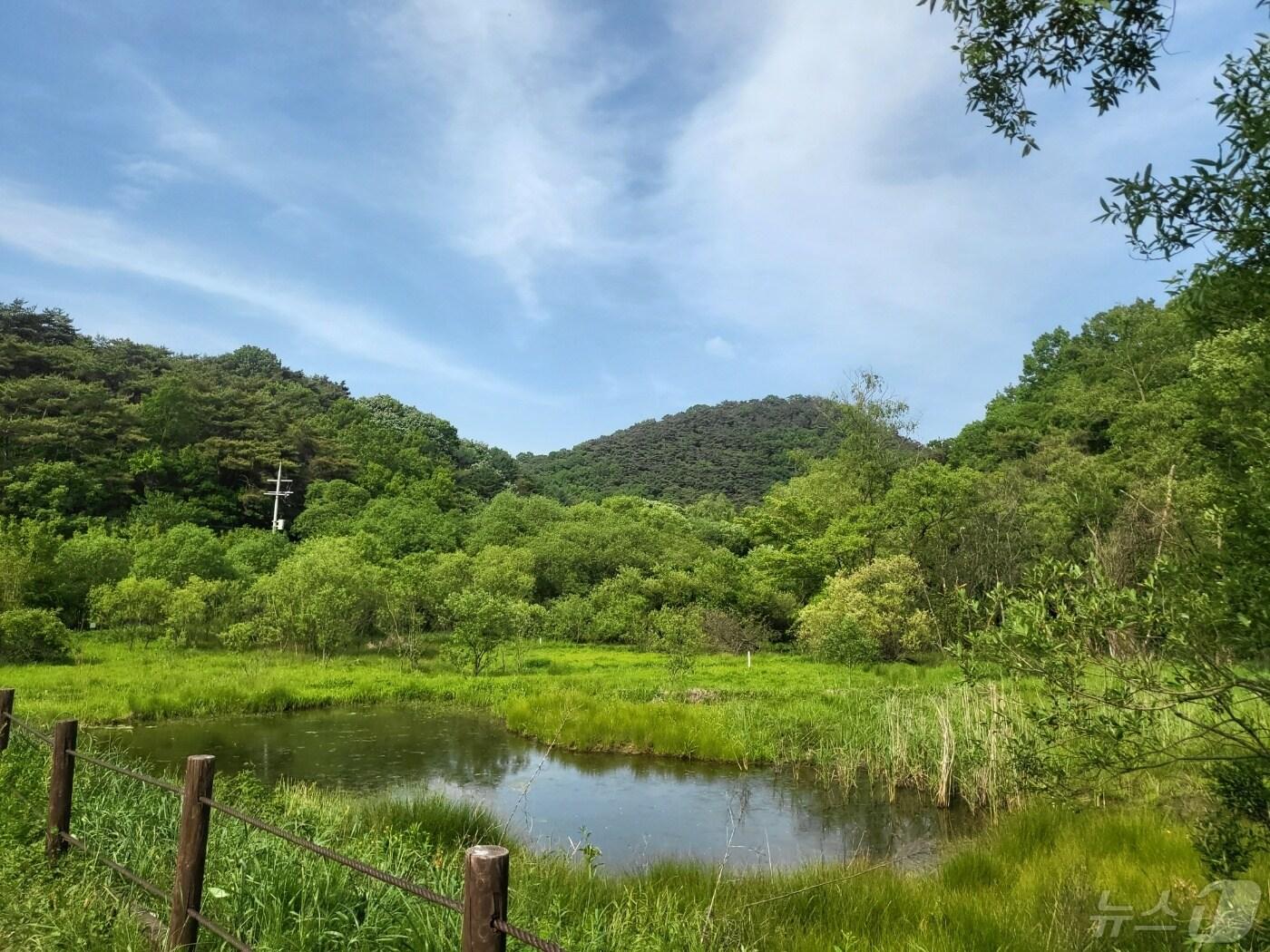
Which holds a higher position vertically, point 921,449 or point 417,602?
point 921,449

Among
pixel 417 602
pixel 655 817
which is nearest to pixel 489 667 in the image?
pixel 417 602

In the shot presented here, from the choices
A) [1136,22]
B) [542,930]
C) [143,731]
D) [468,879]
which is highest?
[1136,22]

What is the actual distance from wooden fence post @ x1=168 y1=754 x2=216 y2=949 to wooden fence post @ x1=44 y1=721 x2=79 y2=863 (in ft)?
5.78

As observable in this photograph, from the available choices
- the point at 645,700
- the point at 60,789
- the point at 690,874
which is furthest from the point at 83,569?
the point at 690,874

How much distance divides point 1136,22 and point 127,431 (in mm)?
53335

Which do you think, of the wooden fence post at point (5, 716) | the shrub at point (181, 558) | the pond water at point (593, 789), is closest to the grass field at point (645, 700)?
the pond water at point (593, 789)

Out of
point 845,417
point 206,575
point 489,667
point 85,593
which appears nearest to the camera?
point 489,667

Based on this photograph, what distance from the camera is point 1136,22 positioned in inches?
154

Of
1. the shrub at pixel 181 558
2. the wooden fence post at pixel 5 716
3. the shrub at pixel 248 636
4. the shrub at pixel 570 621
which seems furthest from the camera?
the shrub at pixel 570 621

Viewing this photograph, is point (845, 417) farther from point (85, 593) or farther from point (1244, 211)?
point (1244, 211)

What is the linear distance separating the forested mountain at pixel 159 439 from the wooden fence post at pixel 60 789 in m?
39.7

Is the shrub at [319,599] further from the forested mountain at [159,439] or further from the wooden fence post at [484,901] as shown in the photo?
the wooden fence post at [484,901]

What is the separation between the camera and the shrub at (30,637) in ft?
70.7

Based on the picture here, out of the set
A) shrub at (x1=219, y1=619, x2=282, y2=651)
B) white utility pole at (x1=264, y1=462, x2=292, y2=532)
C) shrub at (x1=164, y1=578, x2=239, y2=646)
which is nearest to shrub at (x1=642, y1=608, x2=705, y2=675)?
shrub at (x1=219, y1=619, x2=282, y2=651)
